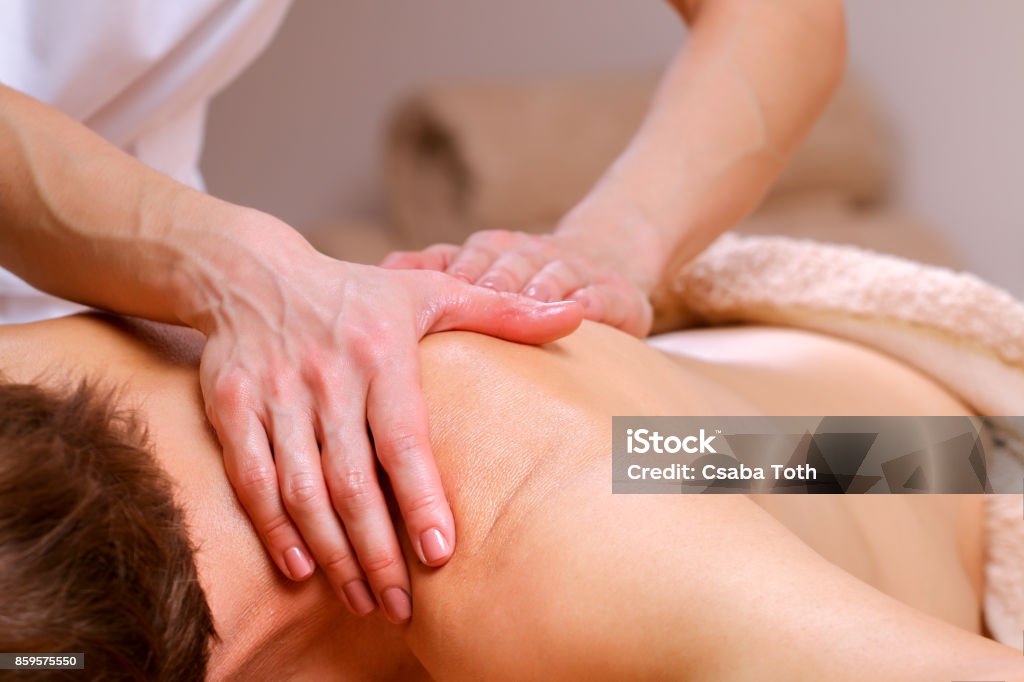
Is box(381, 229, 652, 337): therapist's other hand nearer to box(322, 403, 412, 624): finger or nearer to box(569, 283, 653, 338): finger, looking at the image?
box(569, 283, 653, 338): finger

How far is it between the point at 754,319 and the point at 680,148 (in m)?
0.23

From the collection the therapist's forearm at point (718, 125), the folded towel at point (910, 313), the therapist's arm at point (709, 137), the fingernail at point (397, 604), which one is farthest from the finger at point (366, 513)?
the folded towel at point (910, 313)

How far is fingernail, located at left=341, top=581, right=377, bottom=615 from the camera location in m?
0.78

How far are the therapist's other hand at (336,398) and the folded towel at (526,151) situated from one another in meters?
1.81

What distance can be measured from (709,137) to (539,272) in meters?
0.39

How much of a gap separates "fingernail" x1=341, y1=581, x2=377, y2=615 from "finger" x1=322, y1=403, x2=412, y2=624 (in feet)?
0.04

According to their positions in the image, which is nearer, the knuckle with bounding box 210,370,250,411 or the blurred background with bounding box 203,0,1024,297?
the knuckle with bounding box 210,370,250,411

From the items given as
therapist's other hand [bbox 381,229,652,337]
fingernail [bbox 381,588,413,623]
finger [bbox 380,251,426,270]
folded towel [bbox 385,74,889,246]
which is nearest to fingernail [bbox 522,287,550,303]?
therapist's other hand [bbox 381,229,652,337]

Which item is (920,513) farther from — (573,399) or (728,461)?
(573,399)

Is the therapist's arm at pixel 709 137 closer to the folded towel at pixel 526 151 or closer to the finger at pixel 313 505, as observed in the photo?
the finger at pixel 313 505

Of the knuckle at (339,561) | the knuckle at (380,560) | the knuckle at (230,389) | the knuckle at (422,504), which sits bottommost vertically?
the knuckle at (339,561)

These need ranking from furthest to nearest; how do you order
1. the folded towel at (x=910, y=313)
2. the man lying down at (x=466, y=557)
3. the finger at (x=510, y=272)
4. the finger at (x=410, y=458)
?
the folded towel at (x=910, y=313) → the finger at (x=510, y=272) → the finger at (x=410, y=458) → the man lying down at (x=466, y=557)

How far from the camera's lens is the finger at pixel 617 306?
1048 mm

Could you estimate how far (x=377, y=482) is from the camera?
2.53ft
